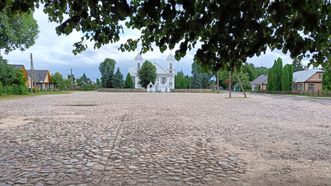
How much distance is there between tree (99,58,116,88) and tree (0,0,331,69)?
3341 inches

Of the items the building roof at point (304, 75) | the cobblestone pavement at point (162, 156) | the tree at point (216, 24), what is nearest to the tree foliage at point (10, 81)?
the cobblestone pavement at point (162, 156)

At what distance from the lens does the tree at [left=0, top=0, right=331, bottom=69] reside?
374cm

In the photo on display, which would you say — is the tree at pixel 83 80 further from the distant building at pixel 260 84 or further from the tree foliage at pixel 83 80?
the distant building at pixel 260 84

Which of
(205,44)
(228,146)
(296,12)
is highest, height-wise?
(296,12)

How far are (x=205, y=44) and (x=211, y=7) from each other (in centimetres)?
60

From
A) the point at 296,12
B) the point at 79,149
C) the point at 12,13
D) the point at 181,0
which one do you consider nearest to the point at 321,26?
the point at 296,12

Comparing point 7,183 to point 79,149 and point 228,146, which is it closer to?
point 79,149

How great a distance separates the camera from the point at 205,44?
4.46 m

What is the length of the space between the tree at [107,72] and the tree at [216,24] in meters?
84.9

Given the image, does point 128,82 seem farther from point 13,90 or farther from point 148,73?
point 13,90

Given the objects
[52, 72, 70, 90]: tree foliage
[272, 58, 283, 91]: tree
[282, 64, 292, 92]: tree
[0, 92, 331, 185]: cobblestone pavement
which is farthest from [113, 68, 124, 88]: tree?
[0, 92, 331, 185]: cobblestone pavement

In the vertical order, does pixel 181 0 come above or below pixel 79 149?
above

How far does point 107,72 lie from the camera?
91.4 metres

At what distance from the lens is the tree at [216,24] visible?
3744mm
